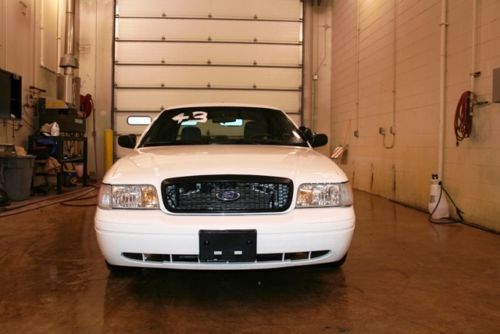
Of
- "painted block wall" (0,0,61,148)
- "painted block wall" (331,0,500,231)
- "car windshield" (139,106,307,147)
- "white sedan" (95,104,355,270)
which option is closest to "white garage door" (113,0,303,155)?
"painted block wall" (331,0,500,231)

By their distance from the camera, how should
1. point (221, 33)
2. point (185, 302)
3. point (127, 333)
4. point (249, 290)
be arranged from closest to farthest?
point (127, 333) → point (185, 302) → point (249, 290) → point (221, 33)

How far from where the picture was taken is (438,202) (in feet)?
18.0

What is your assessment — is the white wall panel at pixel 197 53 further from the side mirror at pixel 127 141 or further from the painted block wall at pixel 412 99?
the side mirror at pixel 127 141

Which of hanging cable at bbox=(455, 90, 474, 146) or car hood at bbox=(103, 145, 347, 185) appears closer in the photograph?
car hood at bbox=(103, 145, 347, 185)

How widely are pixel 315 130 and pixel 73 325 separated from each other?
930 centimetres

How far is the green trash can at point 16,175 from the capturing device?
662 centimetres

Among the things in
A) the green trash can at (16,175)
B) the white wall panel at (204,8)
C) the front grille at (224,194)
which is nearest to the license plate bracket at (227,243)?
the front grille at (224,194)

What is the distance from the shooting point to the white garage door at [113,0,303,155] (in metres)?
10.4

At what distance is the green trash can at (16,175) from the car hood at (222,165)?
181 inches

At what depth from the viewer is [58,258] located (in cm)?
363

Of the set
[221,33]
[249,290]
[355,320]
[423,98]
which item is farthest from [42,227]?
[221,33]

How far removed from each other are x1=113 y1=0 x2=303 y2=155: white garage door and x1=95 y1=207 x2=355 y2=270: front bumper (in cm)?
832

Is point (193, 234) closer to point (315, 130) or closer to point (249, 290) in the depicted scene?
point (249, 290)

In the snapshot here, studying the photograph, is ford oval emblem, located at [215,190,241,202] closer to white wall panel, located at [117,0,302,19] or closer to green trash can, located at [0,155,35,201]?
green trash can, located at [0,155,35,201]
